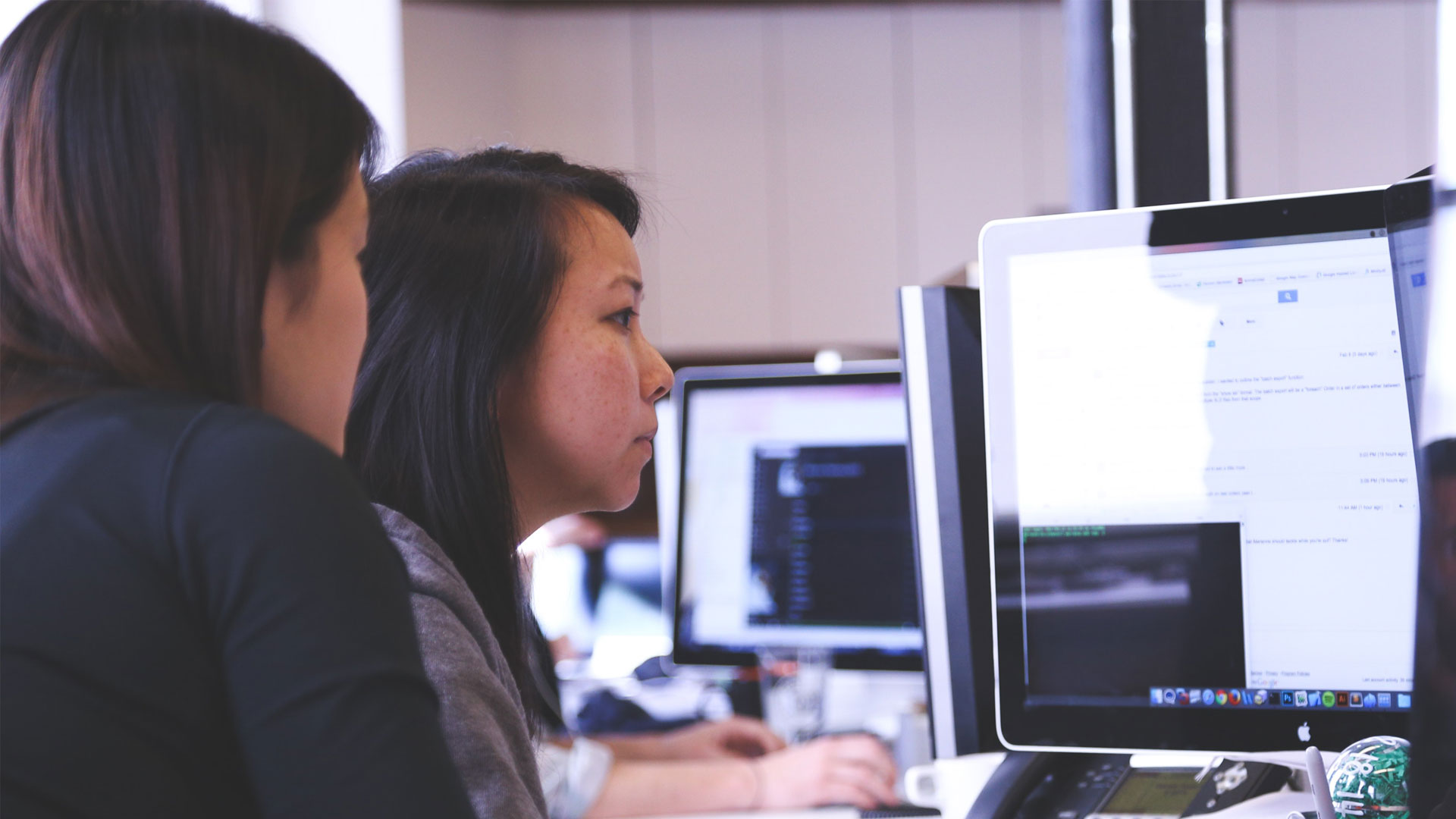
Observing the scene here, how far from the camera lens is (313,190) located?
1.77 feet

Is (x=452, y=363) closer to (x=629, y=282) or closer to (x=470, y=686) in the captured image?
(x=629, y=282)

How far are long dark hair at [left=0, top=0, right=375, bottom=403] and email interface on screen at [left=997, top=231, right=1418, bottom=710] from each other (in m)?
0.53

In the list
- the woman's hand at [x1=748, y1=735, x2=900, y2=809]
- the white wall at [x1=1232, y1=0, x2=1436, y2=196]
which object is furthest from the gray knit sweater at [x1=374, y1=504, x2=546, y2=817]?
the white wall at [x1=1232, y1=0, x2=1436, y2=196]

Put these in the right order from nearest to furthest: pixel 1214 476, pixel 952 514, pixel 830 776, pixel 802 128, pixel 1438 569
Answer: pixel 1438 569 < pixel 1214 476 < pixel 952 514 < pixel 830 776 < pixel 802 128

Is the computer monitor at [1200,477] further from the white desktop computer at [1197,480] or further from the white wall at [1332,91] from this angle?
Answer: the white wall at [1332,91]

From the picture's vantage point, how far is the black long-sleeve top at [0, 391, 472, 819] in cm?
43

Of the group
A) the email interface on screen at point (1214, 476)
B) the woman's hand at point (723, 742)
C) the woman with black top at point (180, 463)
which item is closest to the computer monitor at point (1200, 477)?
the email interface on screen at point (1214, 476)

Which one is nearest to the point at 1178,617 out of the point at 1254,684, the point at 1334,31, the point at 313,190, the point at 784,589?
the point at 1254,684

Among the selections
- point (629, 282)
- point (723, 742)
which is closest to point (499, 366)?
point (629, 282)

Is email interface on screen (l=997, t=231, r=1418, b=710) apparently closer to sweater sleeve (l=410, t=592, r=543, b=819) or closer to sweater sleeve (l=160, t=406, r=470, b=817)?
sweater sleeve (l=410, t=592, r=543, b=819)

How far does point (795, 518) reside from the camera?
64.0 inches

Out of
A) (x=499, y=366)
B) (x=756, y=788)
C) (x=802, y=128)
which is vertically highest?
(x=802, y=128)

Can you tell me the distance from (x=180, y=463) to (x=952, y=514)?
62 centimetres

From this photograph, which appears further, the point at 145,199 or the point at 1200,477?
the point at 1200,477
